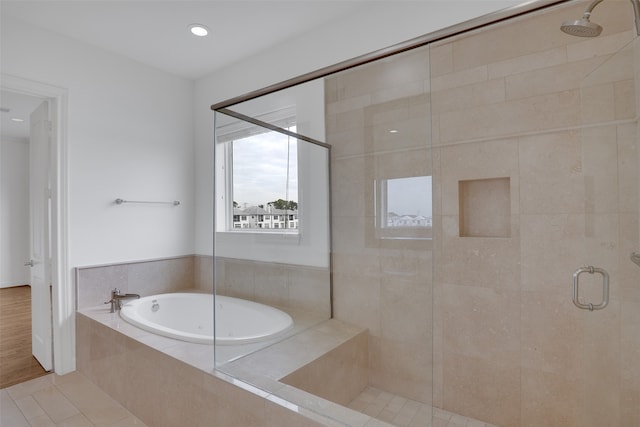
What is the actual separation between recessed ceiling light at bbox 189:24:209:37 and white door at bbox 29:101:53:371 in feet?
4.14

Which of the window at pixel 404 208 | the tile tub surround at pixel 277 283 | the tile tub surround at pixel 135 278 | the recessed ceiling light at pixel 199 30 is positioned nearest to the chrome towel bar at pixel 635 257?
the window at pixel 404 208

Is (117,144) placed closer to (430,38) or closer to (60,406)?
(60,406)

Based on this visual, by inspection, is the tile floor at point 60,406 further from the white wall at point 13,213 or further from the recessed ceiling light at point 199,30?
the white wall at point 13,213

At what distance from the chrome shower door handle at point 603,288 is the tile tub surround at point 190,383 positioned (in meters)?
1.01

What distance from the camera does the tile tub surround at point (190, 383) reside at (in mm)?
1423

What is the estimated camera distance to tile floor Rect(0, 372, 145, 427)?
200 centimetres

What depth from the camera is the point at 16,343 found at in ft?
10.2

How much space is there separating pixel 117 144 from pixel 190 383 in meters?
2.11

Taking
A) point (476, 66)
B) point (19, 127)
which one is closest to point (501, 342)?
point (476, 66)

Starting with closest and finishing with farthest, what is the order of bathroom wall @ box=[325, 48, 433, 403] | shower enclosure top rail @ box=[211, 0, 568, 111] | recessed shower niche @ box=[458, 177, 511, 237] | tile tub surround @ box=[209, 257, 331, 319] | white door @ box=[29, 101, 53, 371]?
shower enclosure top rail @ box=[211, 0, 568, 111]
bathroom wall @ box=[325, 48, 433, 403]
recessed shower niche @ box=[458, 177, 511, 237]
tile tub surround @ box=[209, 257, 331, 319]
white door @ box=[29, 101, 53, 371]

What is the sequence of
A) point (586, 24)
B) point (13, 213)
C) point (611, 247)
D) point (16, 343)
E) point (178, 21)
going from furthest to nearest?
point (13, 213), point (16, 343), point (178, 21), point (611, 247), point (586, 24)

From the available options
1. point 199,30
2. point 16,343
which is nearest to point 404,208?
point 199,30

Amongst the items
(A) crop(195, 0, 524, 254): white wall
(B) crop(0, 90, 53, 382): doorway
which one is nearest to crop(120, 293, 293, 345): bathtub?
(B) crop(0, 90, 53, 382): doorway

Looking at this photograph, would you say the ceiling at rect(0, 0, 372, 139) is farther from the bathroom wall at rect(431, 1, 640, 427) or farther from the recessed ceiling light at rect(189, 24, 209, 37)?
the bathroom wall at rect(431, 1, 640, 427)
